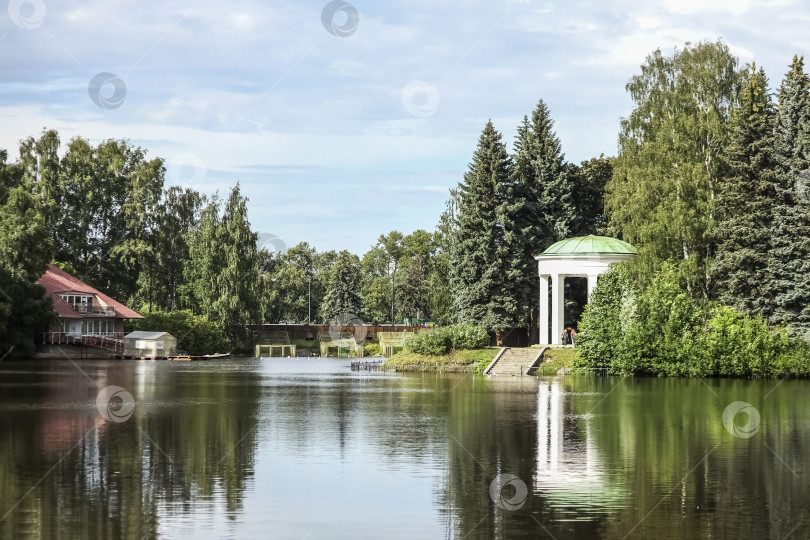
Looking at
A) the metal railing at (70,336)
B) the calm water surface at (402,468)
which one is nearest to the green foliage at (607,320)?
the calm water surface at (402,468)

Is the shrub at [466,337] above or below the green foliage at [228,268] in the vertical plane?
below

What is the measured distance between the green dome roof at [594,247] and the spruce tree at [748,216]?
276 inches

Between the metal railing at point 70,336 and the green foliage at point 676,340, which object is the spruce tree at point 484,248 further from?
the metal railing at point 70,336

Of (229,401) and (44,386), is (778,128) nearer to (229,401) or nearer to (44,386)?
(229,401)

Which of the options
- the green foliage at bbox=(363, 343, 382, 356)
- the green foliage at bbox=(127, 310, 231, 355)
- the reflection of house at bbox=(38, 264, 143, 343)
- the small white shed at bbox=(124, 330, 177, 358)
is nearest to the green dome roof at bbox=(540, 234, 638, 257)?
the small white shed at bbox=(124, 330, 177, 358)

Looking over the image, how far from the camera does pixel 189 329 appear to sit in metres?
81.1

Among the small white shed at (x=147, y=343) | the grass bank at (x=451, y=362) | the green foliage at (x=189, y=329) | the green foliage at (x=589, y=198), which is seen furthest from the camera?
the green foliage at (x=189, y=329)

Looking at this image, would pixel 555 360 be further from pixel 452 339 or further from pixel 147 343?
pixel 147 343

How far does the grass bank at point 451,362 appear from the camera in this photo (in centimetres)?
5572

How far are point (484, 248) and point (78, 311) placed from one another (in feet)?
111

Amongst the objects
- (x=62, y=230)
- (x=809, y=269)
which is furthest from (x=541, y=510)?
(x=62, y=230)

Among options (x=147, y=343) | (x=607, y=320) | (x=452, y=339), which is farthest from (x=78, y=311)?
(x=607, y=320)

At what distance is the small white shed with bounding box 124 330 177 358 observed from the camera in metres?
77.4

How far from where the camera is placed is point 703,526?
12453 millimetres
